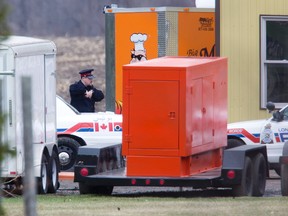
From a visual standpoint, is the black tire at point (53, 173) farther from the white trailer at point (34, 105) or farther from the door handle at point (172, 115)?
the door handle at point (172, 115)

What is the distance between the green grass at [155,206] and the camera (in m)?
12.0

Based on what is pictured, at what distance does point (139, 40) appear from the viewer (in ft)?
76.3

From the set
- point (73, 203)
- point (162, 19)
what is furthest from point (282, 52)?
point (73, 203)

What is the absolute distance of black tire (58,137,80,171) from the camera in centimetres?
1984

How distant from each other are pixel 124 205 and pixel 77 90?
379 inches

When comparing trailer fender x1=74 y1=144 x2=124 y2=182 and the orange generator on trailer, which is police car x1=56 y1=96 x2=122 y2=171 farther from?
the orange generator on trailer

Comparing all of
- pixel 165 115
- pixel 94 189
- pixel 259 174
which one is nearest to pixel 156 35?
pixel 94 189

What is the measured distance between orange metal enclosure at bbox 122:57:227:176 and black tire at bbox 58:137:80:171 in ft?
17.5

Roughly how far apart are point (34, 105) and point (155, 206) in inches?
151

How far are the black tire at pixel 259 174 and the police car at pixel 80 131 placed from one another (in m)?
4.92

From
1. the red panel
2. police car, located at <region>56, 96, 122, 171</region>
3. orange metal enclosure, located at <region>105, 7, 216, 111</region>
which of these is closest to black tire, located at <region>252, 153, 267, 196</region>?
the red panel

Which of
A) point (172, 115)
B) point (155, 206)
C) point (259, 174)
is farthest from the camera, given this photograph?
point (259, 174)

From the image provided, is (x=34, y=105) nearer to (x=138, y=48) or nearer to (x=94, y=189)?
(x=94, y=189)

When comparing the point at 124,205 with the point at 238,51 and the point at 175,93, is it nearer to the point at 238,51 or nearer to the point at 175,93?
the point at 175,93
